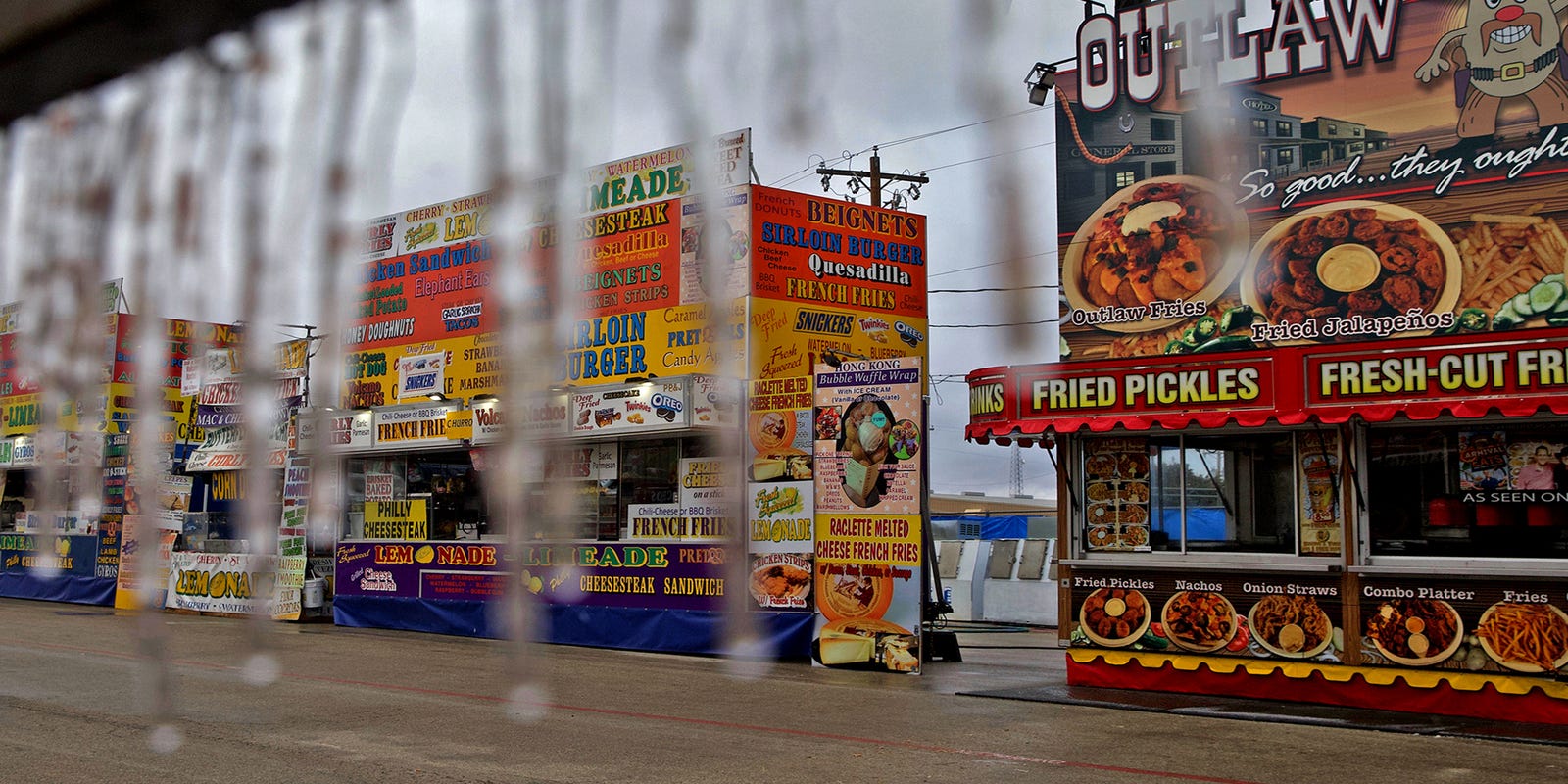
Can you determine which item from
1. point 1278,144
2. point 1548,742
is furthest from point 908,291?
point 1548,742

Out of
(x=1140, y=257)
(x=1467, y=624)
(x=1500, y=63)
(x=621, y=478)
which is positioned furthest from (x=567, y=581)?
(x=1500, y=63)

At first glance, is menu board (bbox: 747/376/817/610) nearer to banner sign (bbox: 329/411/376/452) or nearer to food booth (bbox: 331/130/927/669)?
food booth (bbox: 331/130/927/669)

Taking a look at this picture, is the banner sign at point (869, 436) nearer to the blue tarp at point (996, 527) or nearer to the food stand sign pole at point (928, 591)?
the food stand sign pole at point (928, 591)

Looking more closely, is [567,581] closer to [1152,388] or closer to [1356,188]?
[1152,388]

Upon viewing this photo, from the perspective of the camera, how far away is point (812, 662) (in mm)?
12883

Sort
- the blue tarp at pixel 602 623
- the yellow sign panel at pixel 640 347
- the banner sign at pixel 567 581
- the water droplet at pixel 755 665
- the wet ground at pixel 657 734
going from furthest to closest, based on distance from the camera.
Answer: the yellow sign panel at pixel 640 347, the banner sign at pixel 567 581, the blue tarp at pixel 602 623, the water droplet at pixel 755 665, the wet ground at pixel 657 734

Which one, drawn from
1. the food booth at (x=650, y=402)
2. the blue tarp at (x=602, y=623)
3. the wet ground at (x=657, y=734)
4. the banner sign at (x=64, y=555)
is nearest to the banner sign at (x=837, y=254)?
the food booth at (x=650, y=402)

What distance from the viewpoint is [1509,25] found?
9188mm

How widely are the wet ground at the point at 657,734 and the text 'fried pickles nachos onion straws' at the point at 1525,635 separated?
41.2 inches

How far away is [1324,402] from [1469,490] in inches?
43.3

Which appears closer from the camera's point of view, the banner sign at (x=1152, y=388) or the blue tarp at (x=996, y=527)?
the banner sign at (x=1152, y=388)

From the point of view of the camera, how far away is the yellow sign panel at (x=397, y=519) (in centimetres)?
1708

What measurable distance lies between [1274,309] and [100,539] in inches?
747

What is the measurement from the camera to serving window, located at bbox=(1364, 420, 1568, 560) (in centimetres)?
876
